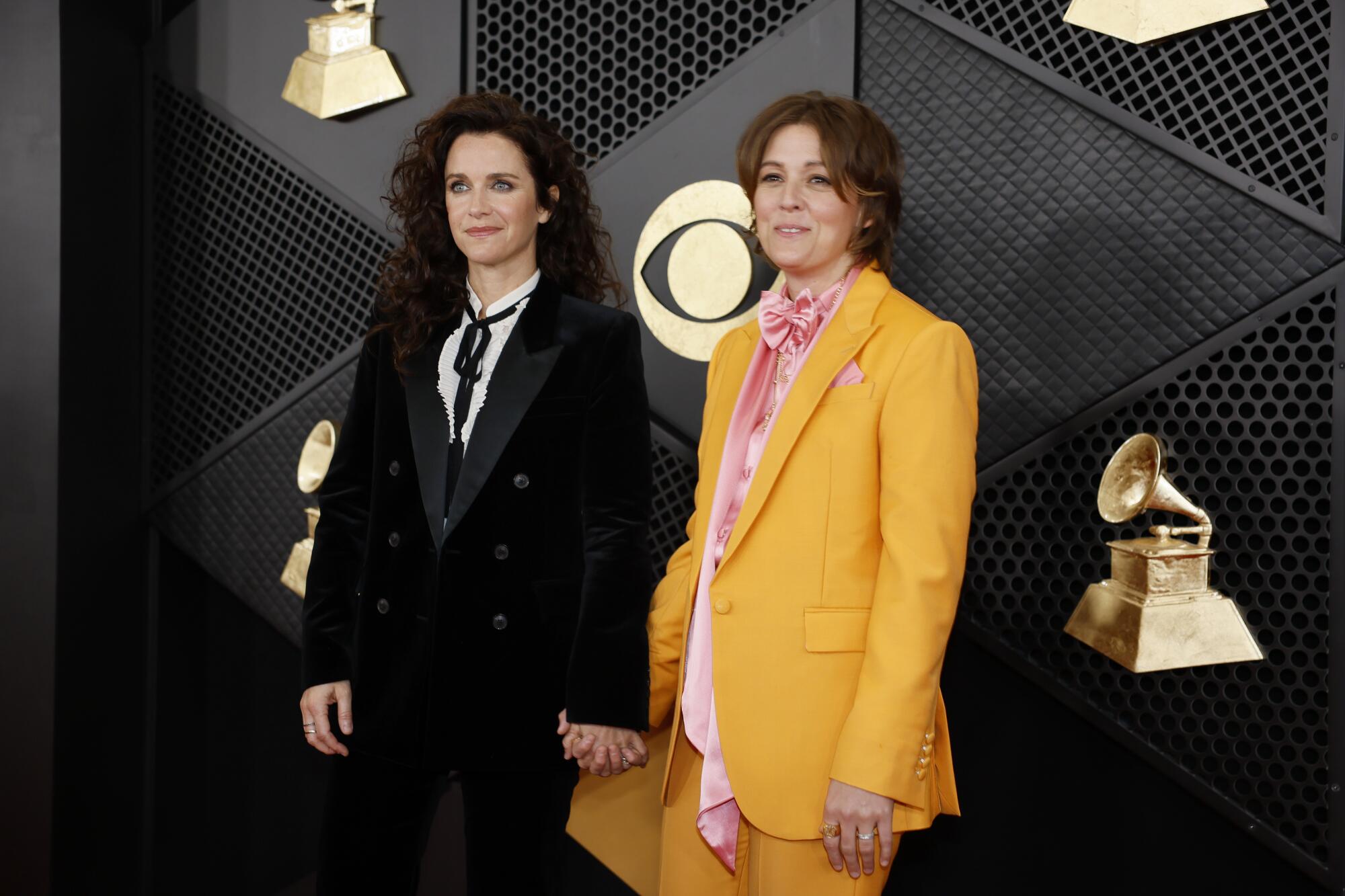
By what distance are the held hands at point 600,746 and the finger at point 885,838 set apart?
1.51 feet

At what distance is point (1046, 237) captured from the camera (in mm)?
2293

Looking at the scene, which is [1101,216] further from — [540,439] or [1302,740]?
[540,439]

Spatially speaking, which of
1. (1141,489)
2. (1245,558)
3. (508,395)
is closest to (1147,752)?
(1245,558)

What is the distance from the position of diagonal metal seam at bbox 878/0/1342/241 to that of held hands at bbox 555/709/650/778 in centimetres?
161

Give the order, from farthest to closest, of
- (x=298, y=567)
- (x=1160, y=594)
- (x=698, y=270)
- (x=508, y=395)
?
(x=298, y=567) < (x=698, y=270) < (x=1160, y=594) < (x=508, y=395)

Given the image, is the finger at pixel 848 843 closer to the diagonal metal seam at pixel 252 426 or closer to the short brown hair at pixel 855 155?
the short brown hair at pixel 855 155

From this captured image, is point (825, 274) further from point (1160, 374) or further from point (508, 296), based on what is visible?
point (1160, 374)

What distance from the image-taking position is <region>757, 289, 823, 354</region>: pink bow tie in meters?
1.73

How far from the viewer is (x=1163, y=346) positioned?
220cm

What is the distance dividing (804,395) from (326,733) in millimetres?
1039

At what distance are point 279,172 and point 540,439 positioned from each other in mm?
1868

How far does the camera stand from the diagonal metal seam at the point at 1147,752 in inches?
84.5

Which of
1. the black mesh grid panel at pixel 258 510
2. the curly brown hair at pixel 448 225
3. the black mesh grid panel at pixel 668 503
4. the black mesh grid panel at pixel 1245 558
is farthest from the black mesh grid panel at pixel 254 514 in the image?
the black mesh grid panel at pixel 1245 558

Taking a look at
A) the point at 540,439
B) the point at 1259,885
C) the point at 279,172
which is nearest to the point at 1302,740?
the point at 1259,885
